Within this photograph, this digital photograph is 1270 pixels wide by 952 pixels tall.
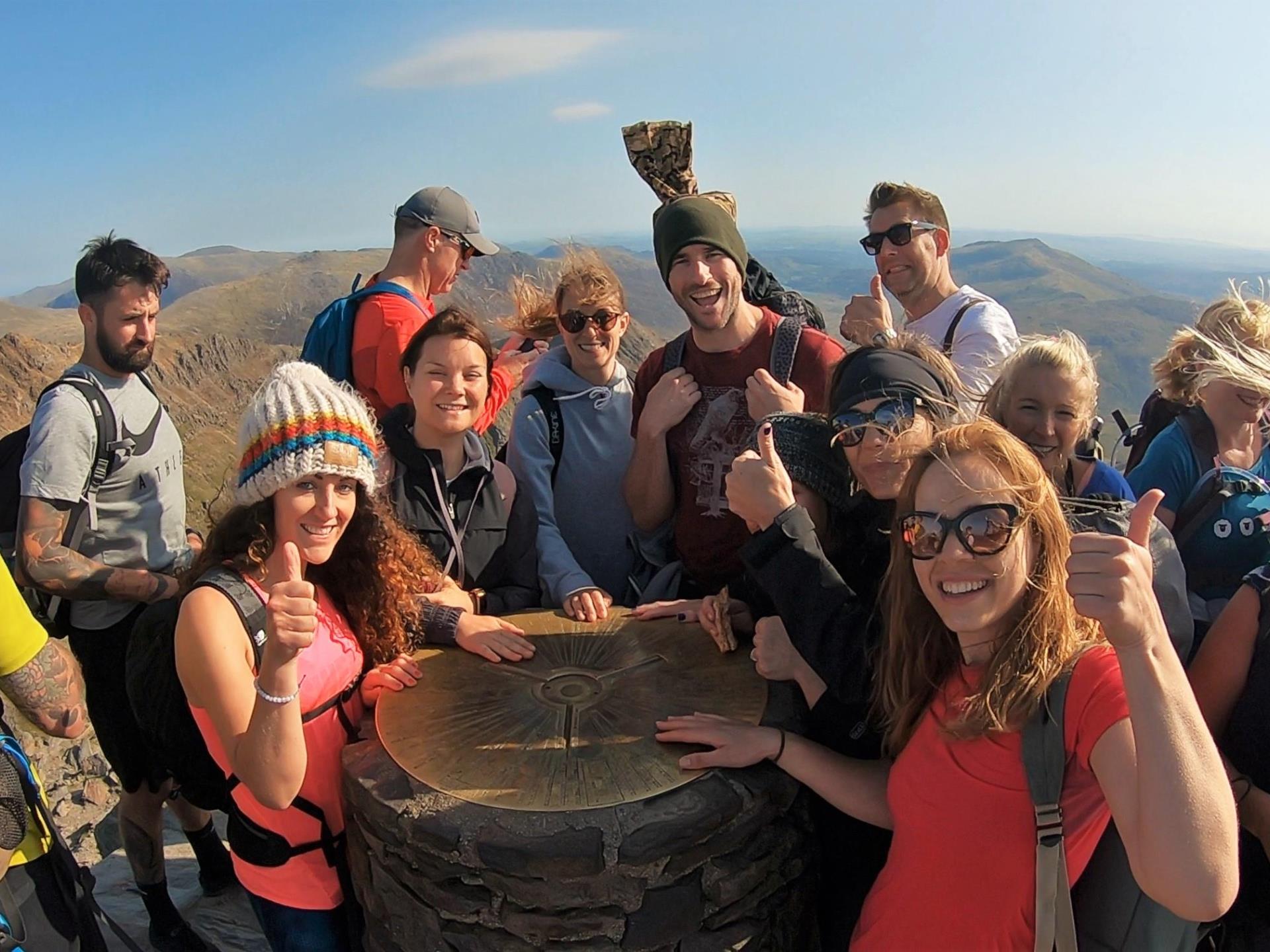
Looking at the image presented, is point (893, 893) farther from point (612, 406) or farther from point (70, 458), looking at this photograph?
point (70, 458)

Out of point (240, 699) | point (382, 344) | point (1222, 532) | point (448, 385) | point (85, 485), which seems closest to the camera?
point (240, 699)

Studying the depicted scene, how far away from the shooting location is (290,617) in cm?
222

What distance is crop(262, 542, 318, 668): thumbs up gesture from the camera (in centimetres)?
222

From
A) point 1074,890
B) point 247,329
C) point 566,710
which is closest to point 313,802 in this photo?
point 566,710

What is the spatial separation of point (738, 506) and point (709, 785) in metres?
0.88

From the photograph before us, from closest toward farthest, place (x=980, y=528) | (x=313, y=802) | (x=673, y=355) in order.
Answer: (x=980, y=528), (x=313, y=802), (x=673, y=355)

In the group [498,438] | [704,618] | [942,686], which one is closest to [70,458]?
[704,618]

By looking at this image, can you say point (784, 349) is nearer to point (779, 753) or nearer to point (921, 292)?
point (921, 292)

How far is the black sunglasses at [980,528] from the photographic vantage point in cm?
204

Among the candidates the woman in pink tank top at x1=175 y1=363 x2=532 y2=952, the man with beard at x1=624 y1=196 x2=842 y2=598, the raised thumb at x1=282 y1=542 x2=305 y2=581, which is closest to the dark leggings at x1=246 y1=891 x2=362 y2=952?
the woman in pink tank top at x1=175 y1=363 x2=532 y2=952

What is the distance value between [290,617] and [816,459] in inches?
70.5

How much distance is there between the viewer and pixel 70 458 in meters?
3.82

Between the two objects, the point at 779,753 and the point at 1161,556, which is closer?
the point at 1161,556

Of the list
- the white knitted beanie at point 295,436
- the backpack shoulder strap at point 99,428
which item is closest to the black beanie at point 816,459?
the white knitted beanie at point 295,436
